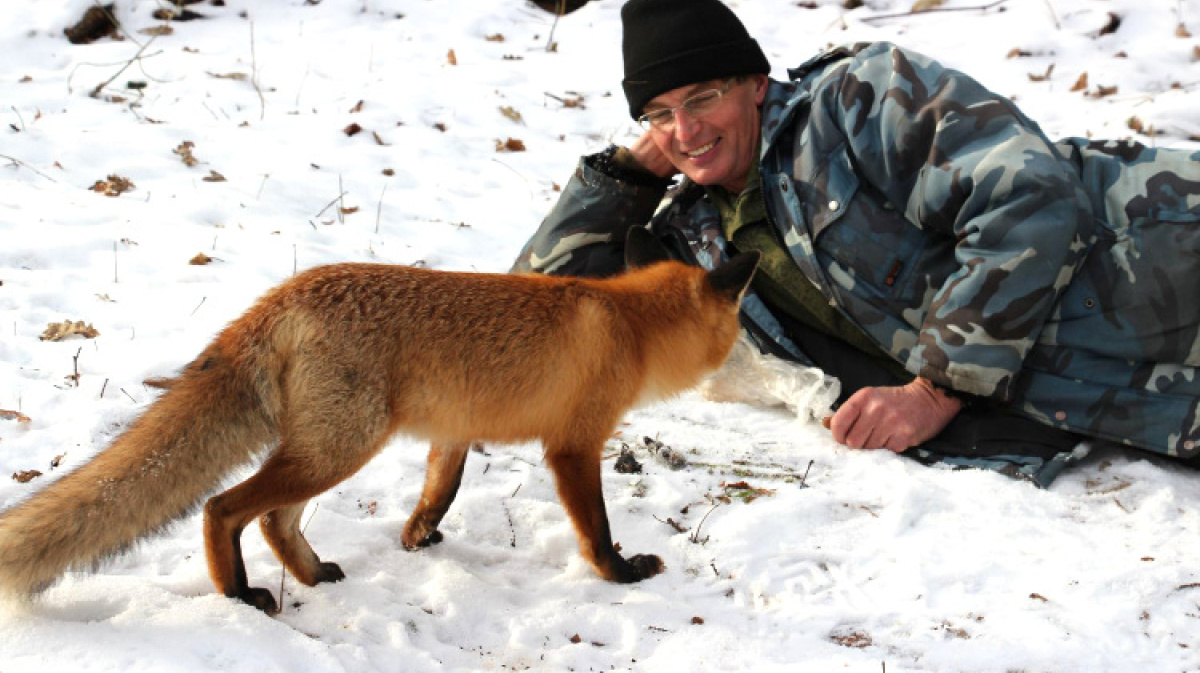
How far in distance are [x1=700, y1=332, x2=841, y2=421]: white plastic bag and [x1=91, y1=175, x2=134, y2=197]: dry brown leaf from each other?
12.5ft

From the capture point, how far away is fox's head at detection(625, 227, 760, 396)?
347 cm

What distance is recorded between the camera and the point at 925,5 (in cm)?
958

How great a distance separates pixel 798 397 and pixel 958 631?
1.65m

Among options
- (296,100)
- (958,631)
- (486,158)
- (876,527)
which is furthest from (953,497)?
(296,100)

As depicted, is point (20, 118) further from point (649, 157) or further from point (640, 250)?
point (640, 250)

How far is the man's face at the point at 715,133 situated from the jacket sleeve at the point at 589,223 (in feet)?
1.19

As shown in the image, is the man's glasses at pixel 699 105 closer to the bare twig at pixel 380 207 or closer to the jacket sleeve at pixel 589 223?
→ the jacket sleeve at pixel 589 223

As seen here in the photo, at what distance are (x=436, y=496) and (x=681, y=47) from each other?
212cm

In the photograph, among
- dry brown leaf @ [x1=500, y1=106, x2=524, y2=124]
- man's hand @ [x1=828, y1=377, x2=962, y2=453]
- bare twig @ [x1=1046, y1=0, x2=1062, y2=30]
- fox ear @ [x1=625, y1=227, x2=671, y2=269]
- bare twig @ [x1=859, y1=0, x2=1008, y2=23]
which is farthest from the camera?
bare twig @ [x1=859, y1=0, x2=1008, y2=23]

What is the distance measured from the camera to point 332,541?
3.33m

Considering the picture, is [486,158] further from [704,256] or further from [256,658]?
[256,658]

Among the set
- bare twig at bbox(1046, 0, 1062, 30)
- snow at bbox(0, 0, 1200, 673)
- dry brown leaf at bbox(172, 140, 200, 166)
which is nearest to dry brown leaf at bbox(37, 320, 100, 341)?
snow at bbox(0, 0, 1200, 673)

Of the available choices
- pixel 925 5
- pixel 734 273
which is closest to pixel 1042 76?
pixel 925 5

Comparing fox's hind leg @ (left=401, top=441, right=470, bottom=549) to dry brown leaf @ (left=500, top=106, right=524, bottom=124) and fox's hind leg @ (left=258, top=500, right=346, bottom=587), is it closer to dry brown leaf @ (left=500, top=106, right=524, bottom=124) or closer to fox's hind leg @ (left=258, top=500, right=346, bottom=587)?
fox's hind leg @ (left=258, top=500, right=346, bottom=587)
